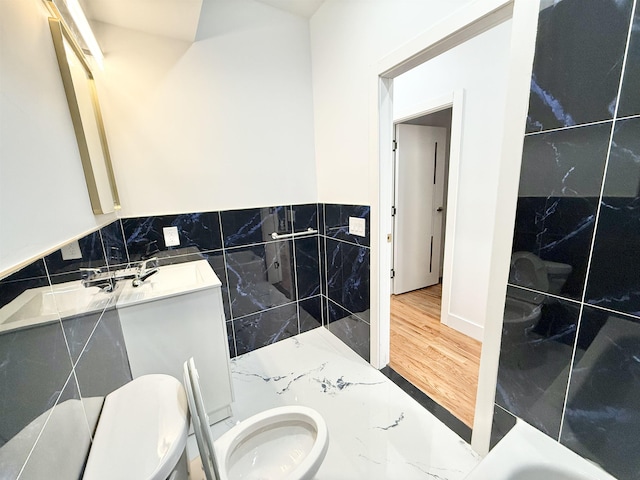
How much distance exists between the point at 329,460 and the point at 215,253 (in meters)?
1.45

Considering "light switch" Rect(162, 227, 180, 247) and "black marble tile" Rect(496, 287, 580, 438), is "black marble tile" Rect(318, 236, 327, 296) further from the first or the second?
"black marble tile" Rect(496, 287, 580, 438)

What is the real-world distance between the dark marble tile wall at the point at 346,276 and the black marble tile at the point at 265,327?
0.35 meters

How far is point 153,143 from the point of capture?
5.56 feet

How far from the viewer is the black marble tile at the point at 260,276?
207cm

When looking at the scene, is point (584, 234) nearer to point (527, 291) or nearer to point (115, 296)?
point (527, 291)

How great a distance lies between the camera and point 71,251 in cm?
87

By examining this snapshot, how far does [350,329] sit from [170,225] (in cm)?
156

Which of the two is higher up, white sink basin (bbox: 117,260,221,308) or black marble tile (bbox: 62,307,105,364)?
black marble tile (bbox: 62,307,105,364)

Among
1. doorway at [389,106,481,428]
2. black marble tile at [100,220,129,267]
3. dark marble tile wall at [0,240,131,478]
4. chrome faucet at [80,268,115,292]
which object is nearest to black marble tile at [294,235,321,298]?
doorway at [389,106,481,428]

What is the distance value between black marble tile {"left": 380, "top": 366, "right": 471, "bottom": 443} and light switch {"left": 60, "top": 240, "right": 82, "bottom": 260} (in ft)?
6.22

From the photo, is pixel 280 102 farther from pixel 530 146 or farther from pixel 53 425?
pixel 53 425

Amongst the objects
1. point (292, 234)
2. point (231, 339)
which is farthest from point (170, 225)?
point (231, 339)

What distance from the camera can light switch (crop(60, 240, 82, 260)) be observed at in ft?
2.69

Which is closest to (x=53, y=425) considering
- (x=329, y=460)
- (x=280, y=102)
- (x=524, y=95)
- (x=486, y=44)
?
(x=329, y=460)
